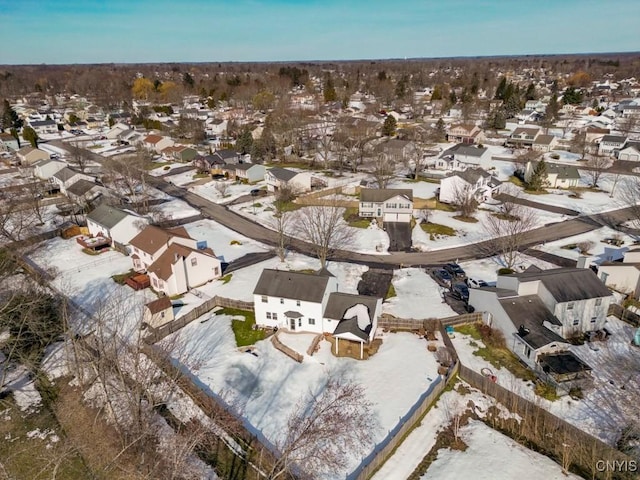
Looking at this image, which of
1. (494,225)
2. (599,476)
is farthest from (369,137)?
(599,476)

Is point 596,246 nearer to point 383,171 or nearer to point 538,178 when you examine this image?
point 538,178

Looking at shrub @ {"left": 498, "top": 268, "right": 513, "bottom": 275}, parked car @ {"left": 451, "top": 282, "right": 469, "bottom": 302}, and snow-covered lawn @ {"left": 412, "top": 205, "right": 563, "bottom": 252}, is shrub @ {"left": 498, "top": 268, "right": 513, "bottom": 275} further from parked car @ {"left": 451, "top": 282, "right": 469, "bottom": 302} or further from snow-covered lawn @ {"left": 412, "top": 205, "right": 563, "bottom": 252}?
snow-covered lawn @ {"left": 412, "top": 205, "right": 563, "bottom": 252}

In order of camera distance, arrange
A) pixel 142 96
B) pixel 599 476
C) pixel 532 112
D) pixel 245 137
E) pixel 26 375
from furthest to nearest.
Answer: pixel 142 96
pixel 532 112
pixel 245 137
pixel 26 375
pixel 599 476

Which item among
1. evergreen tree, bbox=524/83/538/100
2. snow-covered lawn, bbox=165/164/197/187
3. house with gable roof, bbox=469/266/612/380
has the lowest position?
snow-covered lawn, bbox=165/164/197/187

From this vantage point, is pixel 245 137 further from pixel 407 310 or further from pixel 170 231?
pixel 407 310

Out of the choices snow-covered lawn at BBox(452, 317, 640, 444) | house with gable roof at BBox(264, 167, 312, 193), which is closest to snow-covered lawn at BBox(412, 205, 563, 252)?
snow-covered lawn at BBox(452, 317, 640, 444)

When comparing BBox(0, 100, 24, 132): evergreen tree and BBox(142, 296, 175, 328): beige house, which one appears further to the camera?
BBox(0, 100, 24, 132): evergreen tree
